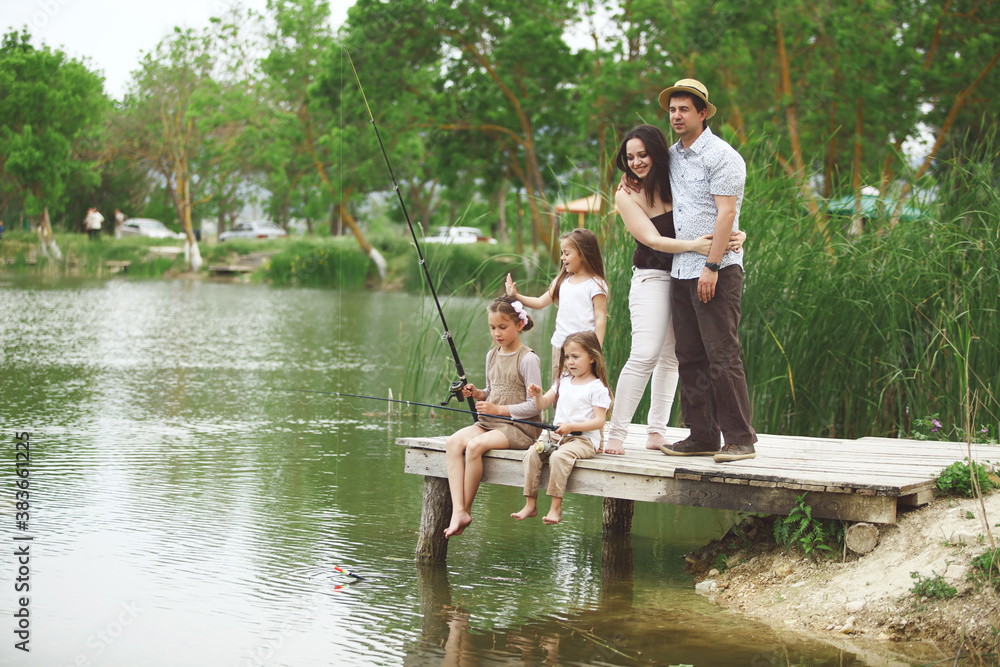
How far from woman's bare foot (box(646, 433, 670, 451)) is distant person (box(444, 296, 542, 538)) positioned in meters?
0.49

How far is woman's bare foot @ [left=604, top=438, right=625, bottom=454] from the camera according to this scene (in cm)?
400

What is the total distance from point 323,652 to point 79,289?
17.4 metres

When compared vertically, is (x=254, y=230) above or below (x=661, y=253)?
above

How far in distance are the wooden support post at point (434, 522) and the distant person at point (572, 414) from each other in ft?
1.45

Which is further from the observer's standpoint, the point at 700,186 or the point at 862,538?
the point at 700,186

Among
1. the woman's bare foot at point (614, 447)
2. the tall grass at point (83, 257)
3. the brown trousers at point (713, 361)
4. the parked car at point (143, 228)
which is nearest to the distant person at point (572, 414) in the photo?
the woman's bare foot at point (614, 447)

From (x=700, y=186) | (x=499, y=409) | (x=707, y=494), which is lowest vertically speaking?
(x=707, y=494)

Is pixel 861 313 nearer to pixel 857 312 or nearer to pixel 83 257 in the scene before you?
pixel 857 312

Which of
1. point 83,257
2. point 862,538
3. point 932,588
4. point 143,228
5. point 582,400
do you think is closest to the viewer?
point 932,588

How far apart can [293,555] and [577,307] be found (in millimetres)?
1485

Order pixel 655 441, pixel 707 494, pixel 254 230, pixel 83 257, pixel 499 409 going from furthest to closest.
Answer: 1. pixel 254 230
2. pixel 83 257
3. pixel 655 441
4. pixel 499 409
5. pixel 707 494

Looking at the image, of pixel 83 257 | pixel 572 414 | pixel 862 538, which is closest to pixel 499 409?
pixel 572 414

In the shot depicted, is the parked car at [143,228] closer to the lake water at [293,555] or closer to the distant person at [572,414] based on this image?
the lake water at [293,555]

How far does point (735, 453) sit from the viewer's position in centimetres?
392
